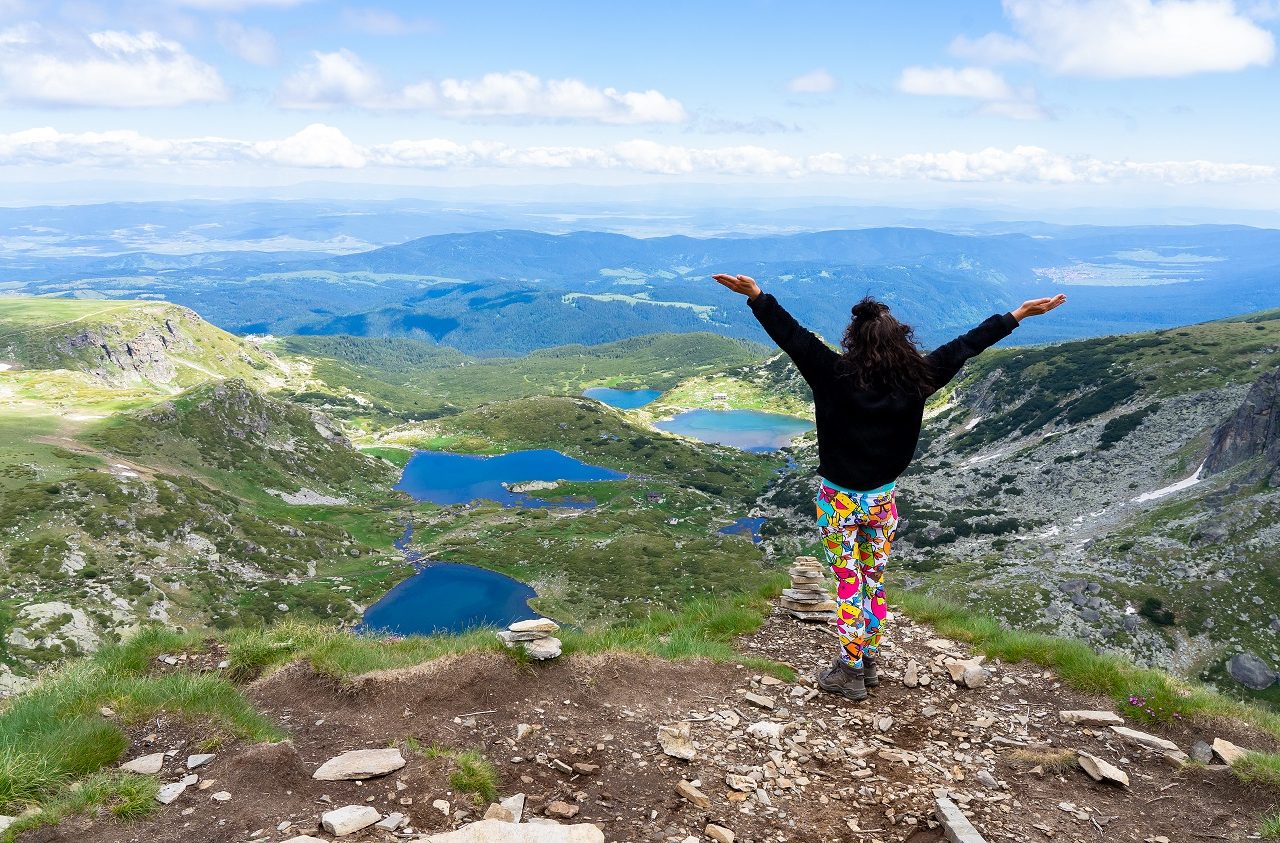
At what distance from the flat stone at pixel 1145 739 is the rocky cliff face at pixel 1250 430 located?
10112 cm

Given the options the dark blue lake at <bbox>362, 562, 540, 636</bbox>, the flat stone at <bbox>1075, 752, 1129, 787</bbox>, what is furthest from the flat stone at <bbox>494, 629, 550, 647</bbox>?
the dark blue lake at <bbox>362, 562, 540, 636</bbox>

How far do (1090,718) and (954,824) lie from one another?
3.96 metres

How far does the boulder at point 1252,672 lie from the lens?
5234cm

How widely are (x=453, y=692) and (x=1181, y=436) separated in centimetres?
14157

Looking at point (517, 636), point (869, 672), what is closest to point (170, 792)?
point (517, 636)

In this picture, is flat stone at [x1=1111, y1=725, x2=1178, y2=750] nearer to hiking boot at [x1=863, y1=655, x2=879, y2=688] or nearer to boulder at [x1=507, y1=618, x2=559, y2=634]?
hiking boot at [x1=863, y1=655, x2=879, y2=688]

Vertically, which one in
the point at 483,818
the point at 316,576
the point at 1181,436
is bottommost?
the point at 316,576

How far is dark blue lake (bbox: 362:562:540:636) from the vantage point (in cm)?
10288

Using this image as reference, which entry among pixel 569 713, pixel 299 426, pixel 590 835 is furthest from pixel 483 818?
pixel 299 426

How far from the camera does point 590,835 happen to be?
21.1ft

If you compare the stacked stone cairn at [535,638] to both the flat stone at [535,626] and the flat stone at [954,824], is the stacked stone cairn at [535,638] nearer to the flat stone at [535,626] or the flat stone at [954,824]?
the flat stone at [535,626]

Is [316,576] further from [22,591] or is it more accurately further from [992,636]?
[992,636]

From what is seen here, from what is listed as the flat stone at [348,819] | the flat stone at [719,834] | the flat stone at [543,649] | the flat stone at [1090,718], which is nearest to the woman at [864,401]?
the flat stone at [1090,718]

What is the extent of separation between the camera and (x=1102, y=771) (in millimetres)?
8219
